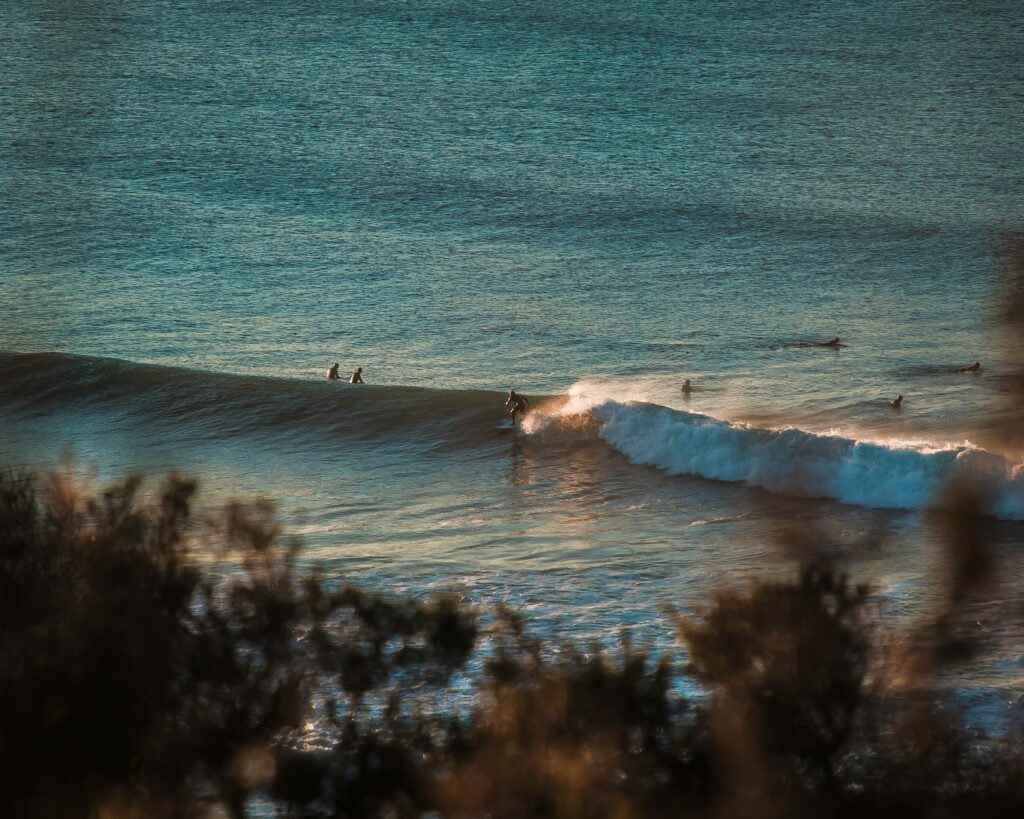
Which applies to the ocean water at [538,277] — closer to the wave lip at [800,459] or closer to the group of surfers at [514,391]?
the wave lip at [800,459]

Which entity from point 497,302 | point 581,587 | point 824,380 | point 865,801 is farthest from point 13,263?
point 865,801

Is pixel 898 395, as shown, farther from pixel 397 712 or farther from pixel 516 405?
pixel 397 712

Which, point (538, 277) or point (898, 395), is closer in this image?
point (898, 395)

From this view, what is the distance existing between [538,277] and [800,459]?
45.3 ft

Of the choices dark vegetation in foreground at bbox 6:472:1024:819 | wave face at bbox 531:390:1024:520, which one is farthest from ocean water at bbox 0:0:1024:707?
dark vegetation in foreground at bbox 6:472:1024:819

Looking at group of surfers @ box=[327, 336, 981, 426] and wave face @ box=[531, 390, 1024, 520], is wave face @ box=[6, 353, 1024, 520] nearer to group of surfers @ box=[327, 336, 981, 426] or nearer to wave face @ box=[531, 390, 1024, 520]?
wave face @ box=[531, 390, 1024, 520]

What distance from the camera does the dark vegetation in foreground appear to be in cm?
441

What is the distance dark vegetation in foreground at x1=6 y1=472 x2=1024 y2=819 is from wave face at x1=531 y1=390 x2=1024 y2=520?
8.78m

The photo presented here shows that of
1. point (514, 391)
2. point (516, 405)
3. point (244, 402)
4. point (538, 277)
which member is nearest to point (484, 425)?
point (516, 405)

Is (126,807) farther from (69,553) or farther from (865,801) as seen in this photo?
(865,801)

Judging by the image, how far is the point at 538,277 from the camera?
29219 millimetres

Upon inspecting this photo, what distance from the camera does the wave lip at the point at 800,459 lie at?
1466 cm

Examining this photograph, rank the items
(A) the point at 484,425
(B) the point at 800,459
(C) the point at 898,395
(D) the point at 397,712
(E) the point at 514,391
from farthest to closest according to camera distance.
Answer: (E) the point at 514,391 → (C) the point at 898,395 → (A) the point at 484,425 → (B) the point at 800,459 → (D) the point at 397,712

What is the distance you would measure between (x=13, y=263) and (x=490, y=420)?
1605cm
